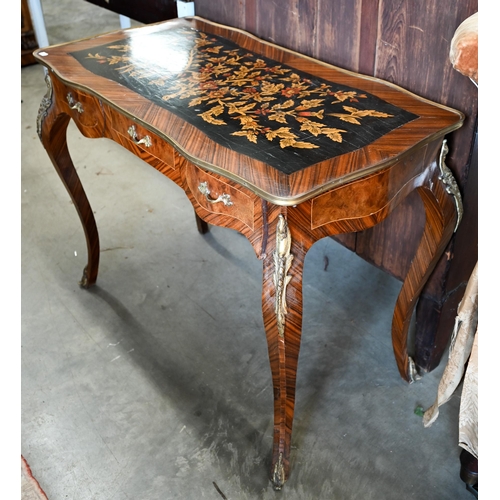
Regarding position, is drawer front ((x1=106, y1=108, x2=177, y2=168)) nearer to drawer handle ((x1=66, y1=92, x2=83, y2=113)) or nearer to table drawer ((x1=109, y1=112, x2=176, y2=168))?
table drawer ((x1=109, y1=112, x2=176, y2=168))

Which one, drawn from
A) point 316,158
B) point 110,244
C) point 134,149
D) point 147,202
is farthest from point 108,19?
point 316,158

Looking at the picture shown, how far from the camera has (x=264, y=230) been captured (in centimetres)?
119

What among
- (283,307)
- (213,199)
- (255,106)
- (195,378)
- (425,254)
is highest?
(255,106)

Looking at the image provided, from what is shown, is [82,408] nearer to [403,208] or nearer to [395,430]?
[395,430]

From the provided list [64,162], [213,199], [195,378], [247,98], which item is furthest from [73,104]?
[195,378]

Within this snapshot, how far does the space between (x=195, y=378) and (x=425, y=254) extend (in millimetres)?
783

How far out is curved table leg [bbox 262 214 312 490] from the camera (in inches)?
45.7

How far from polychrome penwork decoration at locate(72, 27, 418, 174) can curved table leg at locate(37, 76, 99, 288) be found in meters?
0.20

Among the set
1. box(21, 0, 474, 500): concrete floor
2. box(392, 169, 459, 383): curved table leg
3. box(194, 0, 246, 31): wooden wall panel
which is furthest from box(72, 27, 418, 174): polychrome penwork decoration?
box(21, 0, 474, 500): concrete floor

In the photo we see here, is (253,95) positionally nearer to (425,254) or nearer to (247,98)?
(247,98)

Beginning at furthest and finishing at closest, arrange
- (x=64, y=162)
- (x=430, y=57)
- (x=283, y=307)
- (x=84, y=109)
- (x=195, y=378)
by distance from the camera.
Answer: (x=64, y=162)
(x=195, y=378)
(x=84, y=109)
(x=430, y=57)
(x=283, y=307)

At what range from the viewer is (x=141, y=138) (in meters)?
1.48

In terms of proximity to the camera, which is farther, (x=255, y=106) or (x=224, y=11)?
(x=224, y=11)
